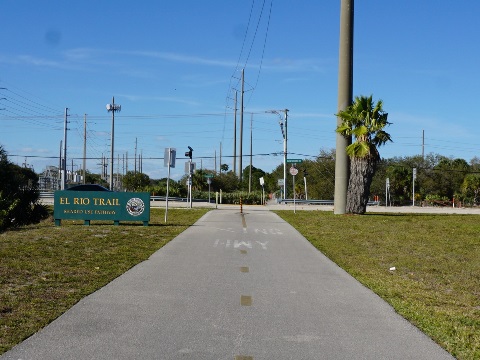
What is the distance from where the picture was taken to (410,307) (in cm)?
899

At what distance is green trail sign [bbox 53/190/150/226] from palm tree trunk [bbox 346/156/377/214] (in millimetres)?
14685

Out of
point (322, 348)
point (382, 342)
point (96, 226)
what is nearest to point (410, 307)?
point (382, 342)

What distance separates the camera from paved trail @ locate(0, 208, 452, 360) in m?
6.42

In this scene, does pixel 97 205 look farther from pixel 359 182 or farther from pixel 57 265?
pixel 359 182

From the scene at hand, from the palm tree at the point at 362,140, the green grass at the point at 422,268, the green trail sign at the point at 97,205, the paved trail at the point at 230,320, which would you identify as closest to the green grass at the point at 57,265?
the paved trail at the point at 230,320

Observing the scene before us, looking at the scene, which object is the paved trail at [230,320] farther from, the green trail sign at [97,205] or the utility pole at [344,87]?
the utility pole at [344,87]

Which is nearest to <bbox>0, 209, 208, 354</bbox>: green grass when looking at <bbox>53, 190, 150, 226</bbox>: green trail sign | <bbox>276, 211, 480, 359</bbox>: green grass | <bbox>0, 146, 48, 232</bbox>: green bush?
<bbox>53, 190, 150, 226</bbox>: green trail sign

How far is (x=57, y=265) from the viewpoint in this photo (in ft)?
40.6

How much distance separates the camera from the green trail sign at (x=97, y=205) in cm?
2216

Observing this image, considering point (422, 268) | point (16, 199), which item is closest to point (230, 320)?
point (422, 268)

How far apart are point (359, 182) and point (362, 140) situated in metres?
2.27

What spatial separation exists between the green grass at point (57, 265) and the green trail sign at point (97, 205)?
1.45ft

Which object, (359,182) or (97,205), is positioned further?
(359,182)

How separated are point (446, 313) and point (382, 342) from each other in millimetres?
2121
